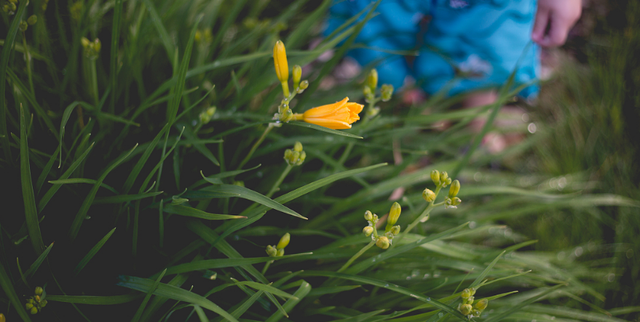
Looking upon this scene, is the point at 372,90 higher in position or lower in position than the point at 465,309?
higher

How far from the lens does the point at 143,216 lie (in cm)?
68

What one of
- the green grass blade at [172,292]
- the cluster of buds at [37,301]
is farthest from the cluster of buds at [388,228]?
the cluster of buds at [37,301]

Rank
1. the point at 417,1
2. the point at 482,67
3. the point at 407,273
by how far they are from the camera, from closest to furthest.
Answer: the point at 407,273, the point at 417,1, the point at 482,67

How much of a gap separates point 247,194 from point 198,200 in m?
0.18

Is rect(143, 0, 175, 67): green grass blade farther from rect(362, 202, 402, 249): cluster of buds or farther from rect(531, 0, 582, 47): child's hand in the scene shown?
rect(531, 0, 582, 47): child's hand

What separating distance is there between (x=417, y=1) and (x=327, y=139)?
1.65 feet

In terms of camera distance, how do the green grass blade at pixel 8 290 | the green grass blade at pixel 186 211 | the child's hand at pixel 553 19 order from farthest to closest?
the child's hand at pixel 553 19 < the green grass blade at pixel 186 211 < the green grass blade at pixel 8 290

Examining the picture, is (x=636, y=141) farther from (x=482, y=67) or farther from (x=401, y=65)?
(x=401, y=65)

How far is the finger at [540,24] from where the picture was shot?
29.9 inches

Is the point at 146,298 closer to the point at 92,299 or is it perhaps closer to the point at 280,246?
the point at 92,299

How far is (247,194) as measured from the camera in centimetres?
56

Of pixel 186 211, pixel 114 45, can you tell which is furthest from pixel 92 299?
pixel 114 45

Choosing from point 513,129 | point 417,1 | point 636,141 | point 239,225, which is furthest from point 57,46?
point 636,141

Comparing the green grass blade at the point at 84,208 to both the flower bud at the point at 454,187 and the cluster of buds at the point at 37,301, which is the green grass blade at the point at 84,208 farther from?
the flower bud at the point at 454,187
